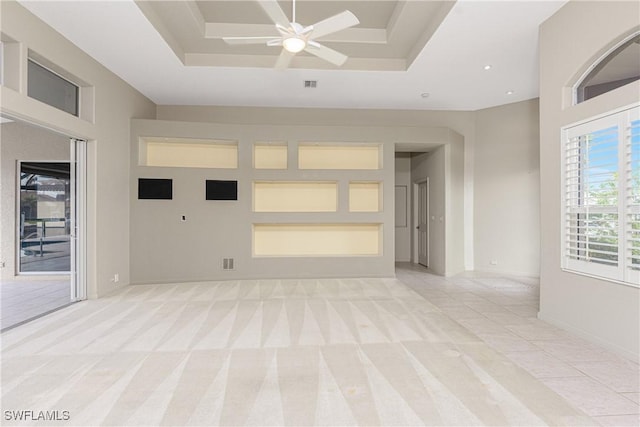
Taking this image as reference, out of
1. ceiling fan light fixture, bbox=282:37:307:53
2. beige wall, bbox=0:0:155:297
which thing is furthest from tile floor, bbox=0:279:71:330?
ceiling fan light fixture, bbox=282:37:307:53

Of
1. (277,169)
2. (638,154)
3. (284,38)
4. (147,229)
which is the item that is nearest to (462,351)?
(638,154)

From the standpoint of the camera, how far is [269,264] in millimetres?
6484

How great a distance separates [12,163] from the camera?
6.00 meters

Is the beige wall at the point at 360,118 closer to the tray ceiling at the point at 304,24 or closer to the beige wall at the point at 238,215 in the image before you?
the beige wall at the point at 238,215

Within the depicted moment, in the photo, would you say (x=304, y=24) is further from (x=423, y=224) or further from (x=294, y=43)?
(x=423, y=224)

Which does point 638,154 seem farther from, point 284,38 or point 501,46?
point 284,38

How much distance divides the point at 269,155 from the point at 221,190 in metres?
1.32

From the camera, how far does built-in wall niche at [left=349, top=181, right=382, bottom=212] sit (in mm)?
7027

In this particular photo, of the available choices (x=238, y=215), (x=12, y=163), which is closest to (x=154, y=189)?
(x=238, y=215)

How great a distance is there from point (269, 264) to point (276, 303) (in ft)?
5.84

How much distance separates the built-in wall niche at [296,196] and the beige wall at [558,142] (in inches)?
151

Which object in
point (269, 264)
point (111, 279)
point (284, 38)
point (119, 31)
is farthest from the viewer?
point (269, 264)

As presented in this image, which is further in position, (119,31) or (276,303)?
(276,303)

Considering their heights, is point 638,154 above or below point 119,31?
below
